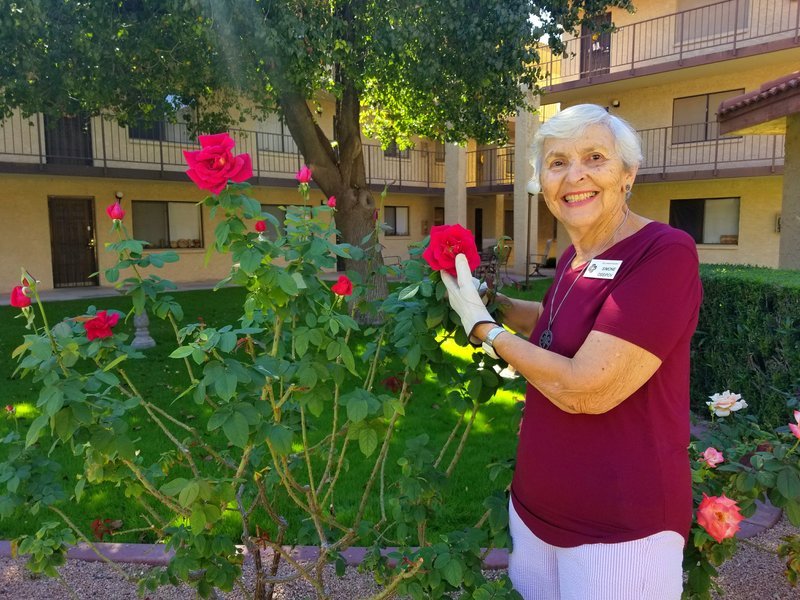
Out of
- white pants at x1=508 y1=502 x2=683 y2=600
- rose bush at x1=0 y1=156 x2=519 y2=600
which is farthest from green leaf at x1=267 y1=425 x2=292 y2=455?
white pants at x1=508 y1=502 x2=683 y2=600

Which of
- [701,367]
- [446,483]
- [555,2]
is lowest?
[701,367]

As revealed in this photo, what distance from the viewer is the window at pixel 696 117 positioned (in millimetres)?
17047

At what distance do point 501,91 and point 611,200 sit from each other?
8.69m

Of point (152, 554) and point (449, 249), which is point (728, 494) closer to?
point (449, 249)

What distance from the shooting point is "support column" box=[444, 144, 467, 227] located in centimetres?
2141

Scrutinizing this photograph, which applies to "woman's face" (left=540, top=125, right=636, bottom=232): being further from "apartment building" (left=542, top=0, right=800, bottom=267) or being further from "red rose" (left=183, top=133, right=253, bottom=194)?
"apartment building" (left=542, top=0, right=800, bottom=267)

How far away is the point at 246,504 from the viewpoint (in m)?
3.75

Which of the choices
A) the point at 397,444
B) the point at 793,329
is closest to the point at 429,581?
the point at 397,444

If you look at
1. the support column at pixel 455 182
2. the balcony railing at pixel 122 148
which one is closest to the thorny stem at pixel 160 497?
the balcony railing at pixel 122 148

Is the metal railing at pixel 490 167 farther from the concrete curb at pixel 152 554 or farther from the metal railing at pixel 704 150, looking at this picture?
the concrete curb at pixel 152 554

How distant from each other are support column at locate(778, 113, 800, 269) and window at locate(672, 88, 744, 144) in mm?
10510

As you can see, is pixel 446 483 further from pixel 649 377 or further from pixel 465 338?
pixel 649 377

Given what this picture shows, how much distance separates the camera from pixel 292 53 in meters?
7.32

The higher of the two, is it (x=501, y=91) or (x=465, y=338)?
(x=501, y=91)
